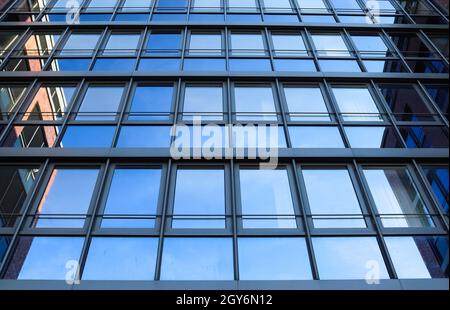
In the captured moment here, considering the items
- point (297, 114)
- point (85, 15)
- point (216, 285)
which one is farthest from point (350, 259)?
point (85, 15)

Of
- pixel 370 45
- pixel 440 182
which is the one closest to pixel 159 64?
pixel 370 45

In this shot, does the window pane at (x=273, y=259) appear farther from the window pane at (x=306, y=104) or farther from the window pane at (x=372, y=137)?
the window pane at (x=306, y=104)

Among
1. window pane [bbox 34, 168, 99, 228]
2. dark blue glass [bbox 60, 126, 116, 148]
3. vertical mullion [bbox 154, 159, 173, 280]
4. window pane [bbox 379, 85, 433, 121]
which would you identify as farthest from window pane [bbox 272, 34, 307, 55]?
window pane [bbox 34, 168, 99, 228]

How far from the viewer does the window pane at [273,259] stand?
10430 mm

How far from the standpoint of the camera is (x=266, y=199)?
12.2 metres

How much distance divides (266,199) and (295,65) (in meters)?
6.62

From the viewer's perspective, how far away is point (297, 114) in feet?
48.8

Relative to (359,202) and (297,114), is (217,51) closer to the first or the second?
(297,114)

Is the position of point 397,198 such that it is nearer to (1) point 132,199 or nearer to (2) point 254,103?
(2) point 254,103

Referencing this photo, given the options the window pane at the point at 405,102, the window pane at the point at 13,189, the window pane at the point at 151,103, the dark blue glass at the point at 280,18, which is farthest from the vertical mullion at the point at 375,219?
the dark blue glass at the point at 280,18

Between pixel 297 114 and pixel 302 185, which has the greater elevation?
pixel 297 114

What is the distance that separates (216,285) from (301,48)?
35.7ft

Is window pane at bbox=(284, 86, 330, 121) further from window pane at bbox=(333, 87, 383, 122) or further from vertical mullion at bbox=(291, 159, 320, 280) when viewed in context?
vertical mullion at bbox=(291, 159, 320, 280)

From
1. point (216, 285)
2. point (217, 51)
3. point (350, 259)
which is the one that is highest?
point (217, 51)
